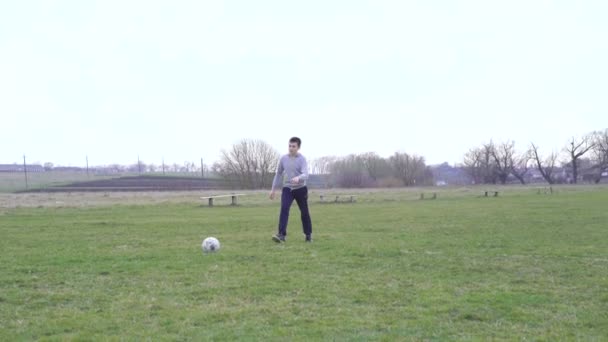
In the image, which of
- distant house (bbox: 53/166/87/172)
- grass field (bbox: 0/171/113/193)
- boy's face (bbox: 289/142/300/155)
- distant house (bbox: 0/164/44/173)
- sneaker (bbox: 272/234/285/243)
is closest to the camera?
boy's face (bbox: 289/142/300/155)

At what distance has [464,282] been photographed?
22.1ft

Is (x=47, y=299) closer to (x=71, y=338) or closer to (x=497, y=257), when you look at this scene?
(x=71, y=338)

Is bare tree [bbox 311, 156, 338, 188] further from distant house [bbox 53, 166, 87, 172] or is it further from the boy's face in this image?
the boy's face

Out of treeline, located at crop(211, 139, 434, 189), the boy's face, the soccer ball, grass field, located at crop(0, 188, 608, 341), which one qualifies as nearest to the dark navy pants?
grass field, located at crop(0, 188, 608, 341)

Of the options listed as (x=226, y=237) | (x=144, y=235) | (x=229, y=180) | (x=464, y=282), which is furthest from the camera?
(x=229, y=180)

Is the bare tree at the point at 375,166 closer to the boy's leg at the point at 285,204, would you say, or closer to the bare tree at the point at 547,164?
the bare tree at the point at 547,164

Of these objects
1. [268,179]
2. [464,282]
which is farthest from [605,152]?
[464,282]

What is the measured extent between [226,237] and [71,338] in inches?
302

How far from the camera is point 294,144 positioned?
1048 centimetres

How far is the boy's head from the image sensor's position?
1048 cm

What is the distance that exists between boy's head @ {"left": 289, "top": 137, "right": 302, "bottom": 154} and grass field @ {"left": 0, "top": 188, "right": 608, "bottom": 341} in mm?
1864

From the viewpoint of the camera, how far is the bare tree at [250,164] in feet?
293

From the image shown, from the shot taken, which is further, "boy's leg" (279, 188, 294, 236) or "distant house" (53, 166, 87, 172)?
"distant house" (53, 166, 87, 172)

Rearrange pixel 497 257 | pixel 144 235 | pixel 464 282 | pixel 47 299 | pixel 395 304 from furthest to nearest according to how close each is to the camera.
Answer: pixel 144 235 < pixel 497 257 < pixel 464 282 < pixel 47 299 < pixel 395 304
